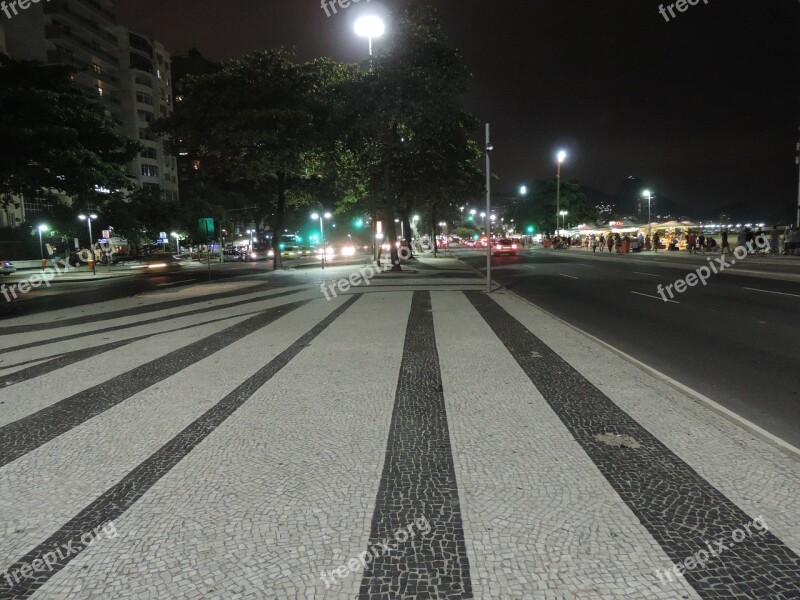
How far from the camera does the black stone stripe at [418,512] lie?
8.34ft

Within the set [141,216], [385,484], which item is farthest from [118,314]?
[141,216]

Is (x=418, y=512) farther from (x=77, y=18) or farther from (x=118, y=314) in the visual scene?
(x=77, y=18)

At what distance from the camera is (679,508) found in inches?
125

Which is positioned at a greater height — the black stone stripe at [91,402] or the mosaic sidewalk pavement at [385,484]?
the black stone stripe at [91,402]

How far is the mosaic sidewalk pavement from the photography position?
2.60 m

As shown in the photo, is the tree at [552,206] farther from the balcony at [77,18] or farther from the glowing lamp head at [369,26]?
the glowing lamp head at [369,26]

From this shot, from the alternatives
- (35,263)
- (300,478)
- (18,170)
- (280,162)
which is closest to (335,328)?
(300,478)

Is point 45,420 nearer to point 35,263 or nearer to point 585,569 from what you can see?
point 585,569

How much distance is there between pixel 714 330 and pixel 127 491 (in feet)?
31.3

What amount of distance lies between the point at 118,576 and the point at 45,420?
3.16 m

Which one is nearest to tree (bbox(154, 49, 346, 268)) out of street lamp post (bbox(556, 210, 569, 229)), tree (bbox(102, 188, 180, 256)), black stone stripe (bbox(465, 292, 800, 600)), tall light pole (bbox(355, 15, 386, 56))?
tall light pole (bbox(355, 15, 386, 56))

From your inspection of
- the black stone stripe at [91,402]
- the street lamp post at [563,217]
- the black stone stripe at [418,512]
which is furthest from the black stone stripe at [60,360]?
the street lamp post at [563,217]

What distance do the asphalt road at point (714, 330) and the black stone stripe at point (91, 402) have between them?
21.3 feet

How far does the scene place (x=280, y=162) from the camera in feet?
89.0
